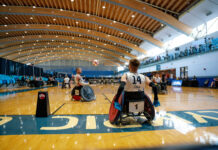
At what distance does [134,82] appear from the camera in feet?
10.7

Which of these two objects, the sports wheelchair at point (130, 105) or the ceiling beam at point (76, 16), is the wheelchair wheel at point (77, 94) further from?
the ceiling beam at point (76, 16)

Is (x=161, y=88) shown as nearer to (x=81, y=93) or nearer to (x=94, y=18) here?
(x=81, y=93)

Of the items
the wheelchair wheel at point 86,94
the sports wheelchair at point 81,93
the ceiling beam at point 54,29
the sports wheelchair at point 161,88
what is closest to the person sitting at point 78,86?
the sports wheelchair at point 81,93

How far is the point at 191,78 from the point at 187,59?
2.95 metres

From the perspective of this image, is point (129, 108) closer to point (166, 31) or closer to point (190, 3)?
point (190, 3)

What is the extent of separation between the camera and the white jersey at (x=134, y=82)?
3244 millimetres

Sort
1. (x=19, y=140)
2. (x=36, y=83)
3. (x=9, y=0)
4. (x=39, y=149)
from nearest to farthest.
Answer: (x=39, y=149) → (x=19, y=140) → (x=9, y=0) → (x=36, y=83)

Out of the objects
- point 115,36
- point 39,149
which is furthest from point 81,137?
point 115,36

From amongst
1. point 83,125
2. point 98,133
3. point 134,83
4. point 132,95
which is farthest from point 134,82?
point 83,125

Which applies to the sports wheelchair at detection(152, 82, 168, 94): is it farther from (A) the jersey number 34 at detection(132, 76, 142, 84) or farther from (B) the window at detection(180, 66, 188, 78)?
(B) the window at detection(180, 66, 188, 78)

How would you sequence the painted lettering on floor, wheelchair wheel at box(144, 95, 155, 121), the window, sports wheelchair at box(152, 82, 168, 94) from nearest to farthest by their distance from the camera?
the painted lettering on floor < wheelchair wheel at box(144, 95, 155, 121) < sports wheelchair at box(152, 82, 168, 94) < the window

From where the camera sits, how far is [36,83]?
18969mm

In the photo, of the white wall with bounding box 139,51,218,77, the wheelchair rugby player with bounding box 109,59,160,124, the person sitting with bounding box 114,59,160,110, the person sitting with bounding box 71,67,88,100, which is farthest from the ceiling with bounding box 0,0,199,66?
the wheelchair rugby player with bounding box 109,59,160,124

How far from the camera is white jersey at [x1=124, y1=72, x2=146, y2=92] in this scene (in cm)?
324
